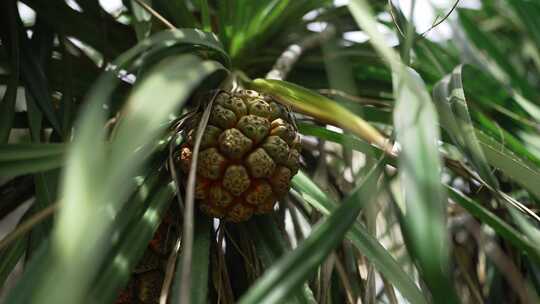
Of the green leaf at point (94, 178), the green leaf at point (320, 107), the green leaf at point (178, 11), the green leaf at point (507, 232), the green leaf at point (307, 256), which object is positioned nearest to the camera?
the green leaf at point (94, 178)

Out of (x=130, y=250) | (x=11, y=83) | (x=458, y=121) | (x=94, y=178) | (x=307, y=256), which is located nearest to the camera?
(x=94, y=178)

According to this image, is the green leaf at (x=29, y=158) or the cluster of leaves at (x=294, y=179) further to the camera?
the green leaf at (x=29, y=158)

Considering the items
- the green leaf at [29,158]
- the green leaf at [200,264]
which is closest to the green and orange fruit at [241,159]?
the green leaf at [200,264]

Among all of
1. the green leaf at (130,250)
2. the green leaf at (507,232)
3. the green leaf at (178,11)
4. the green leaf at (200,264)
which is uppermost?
the green leaf at (178,11)

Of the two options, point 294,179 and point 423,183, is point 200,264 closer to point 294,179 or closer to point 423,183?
point 294,179

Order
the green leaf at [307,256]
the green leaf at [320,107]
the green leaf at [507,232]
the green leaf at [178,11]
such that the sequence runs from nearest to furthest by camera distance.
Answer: the green leaf at [307,256]
the green leaf at [320,107]
the green leaf at [507,232]
the green leaf at [178,11]

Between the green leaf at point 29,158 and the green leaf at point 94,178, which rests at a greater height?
the green leaf at point 94,178

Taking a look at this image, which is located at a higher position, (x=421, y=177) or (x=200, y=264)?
(x=421, y=177)

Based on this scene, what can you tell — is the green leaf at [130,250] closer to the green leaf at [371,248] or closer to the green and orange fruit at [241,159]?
the green and orange fruit at [241,159]

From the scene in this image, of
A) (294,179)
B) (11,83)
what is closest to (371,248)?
(294,179)

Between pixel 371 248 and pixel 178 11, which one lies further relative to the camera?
pixel 178 11
